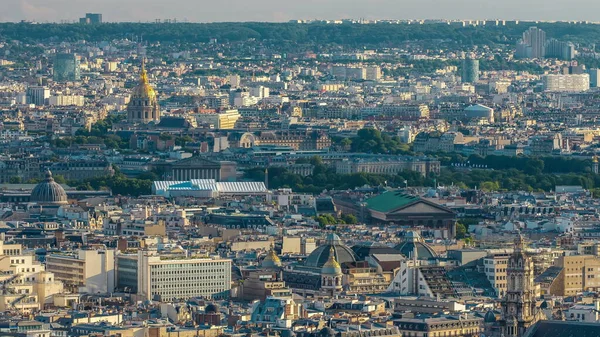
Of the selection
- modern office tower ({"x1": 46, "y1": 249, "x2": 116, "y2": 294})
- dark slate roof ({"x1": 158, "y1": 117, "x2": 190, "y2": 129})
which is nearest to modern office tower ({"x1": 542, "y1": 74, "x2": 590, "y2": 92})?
dark slate roof ({"x1": 158, "y1": 117, "x2": 190, "y2": 129})

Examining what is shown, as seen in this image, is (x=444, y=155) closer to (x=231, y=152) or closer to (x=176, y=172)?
(x=231, y=152)

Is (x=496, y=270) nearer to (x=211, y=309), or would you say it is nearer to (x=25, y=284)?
(x=211, y=309)

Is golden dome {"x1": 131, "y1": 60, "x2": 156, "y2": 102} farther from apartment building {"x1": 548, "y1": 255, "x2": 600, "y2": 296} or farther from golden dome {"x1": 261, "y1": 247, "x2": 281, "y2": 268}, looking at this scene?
apartment building {"x1": 548, "y1": 255, "x2": 600, "y2": 296}

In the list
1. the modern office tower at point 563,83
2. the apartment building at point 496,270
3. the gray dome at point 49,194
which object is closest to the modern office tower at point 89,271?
the apartment building at point 496,270

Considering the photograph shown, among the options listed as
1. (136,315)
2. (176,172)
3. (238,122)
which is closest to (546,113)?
(238,122)

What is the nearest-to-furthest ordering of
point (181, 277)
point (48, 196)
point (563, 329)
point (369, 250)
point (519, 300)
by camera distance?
point (563, 329) < point (519, 300) < point (181, 277) < point (369, 250) < point (48, 196)

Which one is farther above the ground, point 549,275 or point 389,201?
point 549,275

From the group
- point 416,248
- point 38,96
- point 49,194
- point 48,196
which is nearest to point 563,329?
point 416,248

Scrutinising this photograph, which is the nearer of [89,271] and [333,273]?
[89,271]
